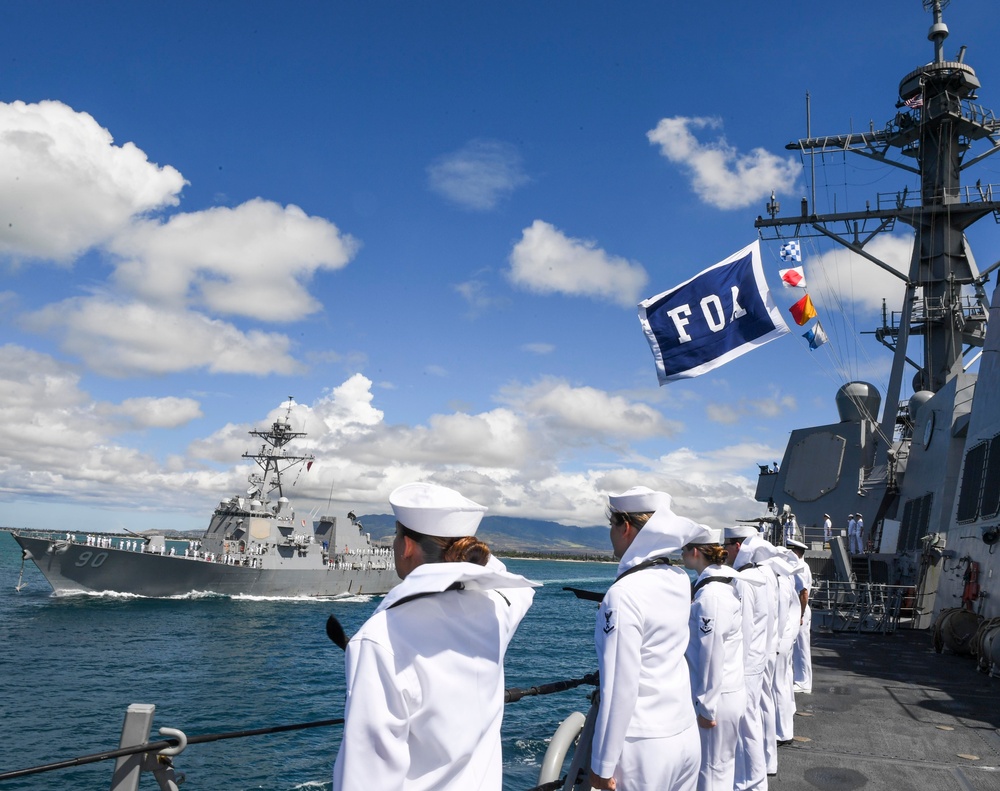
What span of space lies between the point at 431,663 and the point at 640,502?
1.70 metres

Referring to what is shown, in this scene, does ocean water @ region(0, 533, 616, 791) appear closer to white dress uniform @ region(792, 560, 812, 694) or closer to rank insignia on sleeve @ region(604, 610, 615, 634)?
white dress uniform @ region(792, 560, 812, 694)

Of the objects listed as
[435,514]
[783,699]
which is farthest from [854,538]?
[435,514]

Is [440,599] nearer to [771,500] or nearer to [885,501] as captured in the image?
[885,501]

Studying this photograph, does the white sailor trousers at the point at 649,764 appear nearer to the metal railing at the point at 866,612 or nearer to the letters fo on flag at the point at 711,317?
the letters fo on flag at the point at 711,317

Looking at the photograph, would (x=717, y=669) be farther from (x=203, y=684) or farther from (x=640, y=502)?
(x=203, y=684)

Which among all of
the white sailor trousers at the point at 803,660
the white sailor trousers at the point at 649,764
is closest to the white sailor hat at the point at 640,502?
the white sailor trousers at the point at 649,764

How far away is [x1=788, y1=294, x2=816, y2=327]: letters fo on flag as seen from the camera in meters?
8.48

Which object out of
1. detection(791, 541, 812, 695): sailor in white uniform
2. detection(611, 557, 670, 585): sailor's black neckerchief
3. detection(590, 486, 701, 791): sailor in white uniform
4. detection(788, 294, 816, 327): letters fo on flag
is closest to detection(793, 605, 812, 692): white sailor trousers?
detection(791, 541, 812, 695): sailor in white uniform

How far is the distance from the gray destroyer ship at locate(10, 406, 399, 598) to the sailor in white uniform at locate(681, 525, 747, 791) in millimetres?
33387

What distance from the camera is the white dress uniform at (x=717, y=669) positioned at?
12.6ft

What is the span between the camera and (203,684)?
55.2ft

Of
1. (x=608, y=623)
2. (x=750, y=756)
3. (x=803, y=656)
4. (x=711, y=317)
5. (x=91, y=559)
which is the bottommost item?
(x=91, y=559)

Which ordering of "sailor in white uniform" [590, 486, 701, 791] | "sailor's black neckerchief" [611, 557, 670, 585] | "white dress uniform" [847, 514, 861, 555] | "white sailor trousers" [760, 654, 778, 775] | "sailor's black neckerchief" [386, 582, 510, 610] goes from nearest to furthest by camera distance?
1. "sailor's black neckerchief" [386, 582, 510, 610]
2. "sailor in white uniform" [590, 486, 701, 791]
3. "sailor's black neckerchief" [611, 557, 670, 585]
4. "white sailor trousers" [760, 654, 778, 775]
5. "white dress uniform" [847, 514, 861, 555]

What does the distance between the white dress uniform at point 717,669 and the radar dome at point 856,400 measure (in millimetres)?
20317
